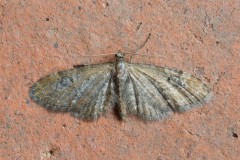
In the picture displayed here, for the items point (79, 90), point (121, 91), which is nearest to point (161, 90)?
point (121, 91)

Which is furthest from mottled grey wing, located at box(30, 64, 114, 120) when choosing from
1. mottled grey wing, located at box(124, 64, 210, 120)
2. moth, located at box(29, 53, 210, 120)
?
mottled grey wing, located at box(124, 64, 210, 120)

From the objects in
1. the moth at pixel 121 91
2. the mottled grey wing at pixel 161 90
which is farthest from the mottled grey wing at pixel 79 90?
the mottled grey wing at pixel 161 90

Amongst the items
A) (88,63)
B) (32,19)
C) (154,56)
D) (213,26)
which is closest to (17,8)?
(32,19)

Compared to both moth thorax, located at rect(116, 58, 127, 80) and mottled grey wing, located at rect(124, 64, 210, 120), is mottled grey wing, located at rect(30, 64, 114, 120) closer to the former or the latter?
moth thorax, located at rect(116, 58, 127, 80)

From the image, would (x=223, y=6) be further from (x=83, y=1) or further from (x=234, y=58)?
(x=83, y=1)

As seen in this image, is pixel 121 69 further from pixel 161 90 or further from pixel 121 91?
pixel 161 90

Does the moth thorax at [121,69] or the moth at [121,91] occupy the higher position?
the moth thorax at [121,69]

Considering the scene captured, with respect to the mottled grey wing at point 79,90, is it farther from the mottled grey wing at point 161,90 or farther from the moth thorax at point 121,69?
the mottled grey wing at point 161,90
